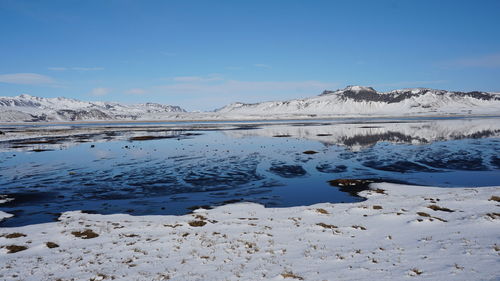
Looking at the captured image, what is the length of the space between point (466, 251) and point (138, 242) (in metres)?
13.5

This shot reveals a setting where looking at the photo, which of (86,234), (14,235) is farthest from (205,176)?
(14,235)

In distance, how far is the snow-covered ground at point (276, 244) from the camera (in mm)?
10891

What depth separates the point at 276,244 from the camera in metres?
13.6

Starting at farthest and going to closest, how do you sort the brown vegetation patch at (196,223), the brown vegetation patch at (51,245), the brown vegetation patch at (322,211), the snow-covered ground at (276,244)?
the brown vegetation patch at (322,211), the brown vegetation patch at (196,223), the brown vegetation patch at (51,245), the snow-covered ground at (276,244)

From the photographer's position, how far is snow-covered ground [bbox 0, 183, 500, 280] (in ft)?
35.7

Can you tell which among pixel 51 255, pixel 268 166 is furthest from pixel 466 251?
pixel 268 166

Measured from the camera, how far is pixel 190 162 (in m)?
38.2

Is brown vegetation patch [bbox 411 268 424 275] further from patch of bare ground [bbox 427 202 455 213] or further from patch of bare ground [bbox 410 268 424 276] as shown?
patch of bare ground [bbox 427 202 455 213]

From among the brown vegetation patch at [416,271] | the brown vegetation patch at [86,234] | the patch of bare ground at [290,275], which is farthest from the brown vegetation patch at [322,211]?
the brown vegetation patch at [86,234]

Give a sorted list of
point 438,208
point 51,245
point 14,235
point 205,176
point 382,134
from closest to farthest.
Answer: point 51,245 → point 14,235 → point 438,208 → point 205,176 → point 382,134

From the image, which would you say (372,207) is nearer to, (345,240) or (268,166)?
(345,240)

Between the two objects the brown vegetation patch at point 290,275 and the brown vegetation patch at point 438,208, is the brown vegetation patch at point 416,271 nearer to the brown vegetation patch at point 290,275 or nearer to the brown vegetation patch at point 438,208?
the brown vegetation patch at point 290,275

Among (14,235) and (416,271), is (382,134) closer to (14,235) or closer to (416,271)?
(416,271)

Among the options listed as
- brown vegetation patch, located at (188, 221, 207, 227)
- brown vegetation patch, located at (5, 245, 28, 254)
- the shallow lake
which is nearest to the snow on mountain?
the shallow lake
